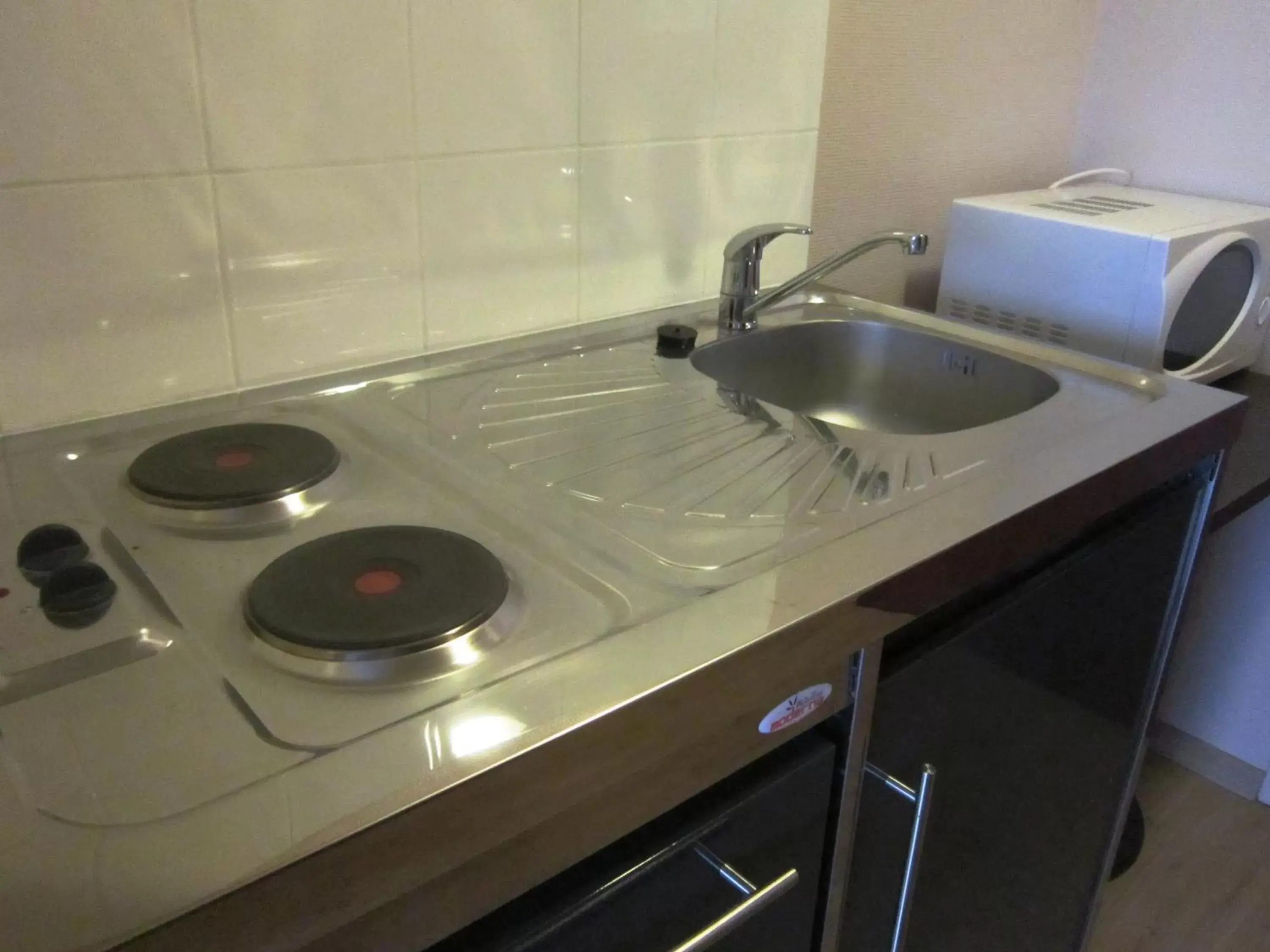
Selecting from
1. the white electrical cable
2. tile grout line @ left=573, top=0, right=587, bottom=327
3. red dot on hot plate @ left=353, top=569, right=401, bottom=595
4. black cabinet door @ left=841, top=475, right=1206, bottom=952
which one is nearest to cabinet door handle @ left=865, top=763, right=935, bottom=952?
black cabinet door @ left=841, top=475, right=1206, bottom=952

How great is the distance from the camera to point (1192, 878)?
1739 mm

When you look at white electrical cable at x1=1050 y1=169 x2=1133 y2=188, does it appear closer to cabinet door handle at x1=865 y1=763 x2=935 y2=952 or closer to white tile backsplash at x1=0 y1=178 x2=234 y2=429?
cabinet door handle at x1=865 y1=763 x2=935 y2=952

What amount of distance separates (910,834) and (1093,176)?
1.45 m

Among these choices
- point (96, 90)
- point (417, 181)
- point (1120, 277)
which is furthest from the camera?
point (1120, 277)

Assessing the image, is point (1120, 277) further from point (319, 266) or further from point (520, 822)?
point (520, 822)


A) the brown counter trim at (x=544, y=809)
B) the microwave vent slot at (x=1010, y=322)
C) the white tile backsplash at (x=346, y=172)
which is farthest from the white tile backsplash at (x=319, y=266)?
the microwave vent slot at (x=1010, y=322)

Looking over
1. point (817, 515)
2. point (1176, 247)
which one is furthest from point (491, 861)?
point (1176, 247)

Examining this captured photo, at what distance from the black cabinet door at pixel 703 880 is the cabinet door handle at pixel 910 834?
75 mm

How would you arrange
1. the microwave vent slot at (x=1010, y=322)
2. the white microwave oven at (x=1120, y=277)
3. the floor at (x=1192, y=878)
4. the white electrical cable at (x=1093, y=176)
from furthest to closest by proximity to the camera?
the white electrical cable at (x=1093, y=176)
the floor at (x=1192, y=878)
the microwave vent slot at (x=1010, y=322)
the white microwave oven at (x=1120, y=277)

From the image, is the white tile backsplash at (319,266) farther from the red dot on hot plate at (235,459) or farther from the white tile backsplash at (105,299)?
the red dot on hot plate at (235,459)

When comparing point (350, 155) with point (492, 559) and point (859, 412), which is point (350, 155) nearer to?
point (492, 559)

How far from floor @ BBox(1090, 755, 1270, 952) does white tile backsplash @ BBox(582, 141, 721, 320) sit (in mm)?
1227

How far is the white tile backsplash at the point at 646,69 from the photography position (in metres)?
1.10

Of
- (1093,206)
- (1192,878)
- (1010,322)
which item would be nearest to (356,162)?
(1010,322)
